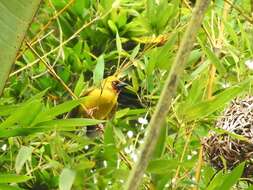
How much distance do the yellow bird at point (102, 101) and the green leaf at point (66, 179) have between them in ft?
1.17

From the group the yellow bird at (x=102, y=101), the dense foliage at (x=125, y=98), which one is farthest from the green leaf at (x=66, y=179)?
the yellow bird at (x=102, y=101)

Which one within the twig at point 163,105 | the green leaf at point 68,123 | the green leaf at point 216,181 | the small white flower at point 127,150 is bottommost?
the green leaf at point 216,181

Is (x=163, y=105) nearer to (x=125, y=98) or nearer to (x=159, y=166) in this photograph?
(x=159, y=166)

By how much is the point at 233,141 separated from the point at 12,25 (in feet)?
1.73

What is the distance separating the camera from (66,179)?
85 cm

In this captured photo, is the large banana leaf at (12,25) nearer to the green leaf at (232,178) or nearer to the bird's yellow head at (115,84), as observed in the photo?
the green leaf at (232,178)

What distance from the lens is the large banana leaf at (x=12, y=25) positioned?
23.6 inches

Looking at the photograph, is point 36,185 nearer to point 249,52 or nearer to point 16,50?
point 249,52

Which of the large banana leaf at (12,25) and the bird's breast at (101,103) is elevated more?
the large banana leaf at (12,25)

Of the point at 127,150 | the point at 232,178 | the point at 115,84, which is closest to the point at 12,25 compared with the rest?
the point at 232,178

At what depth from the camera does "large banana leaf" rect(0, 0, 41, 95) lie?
23.6 inches

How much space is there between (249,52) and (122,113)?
0.27 meters

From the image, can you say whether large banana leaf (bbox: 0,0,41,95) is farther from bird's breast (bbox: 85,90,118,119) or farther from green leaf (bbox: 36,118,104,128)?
bird's breast (bbox: 85,90,118,119)

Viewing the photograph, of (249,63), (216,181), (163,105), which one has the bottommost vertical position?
(216,181)
